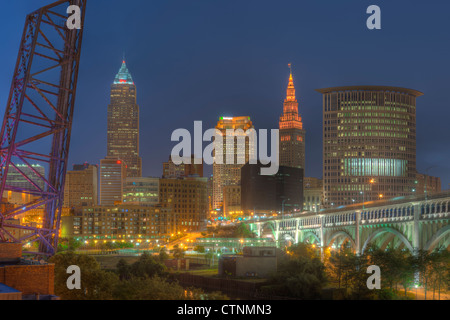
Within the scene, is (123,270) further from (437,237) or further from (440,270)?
(440,270)

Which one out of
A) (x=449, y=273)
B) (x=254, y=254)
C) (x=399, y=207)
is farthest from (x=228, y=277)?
(x=449, y=273)

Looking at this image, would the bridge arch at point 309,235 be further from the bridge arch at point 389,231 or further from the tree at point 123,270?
the tree at point 123,270

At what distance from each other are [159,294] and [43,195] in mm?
18668

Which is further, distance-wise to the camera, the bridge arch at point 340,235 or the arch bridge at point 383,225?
the bridge arch at point 340,235

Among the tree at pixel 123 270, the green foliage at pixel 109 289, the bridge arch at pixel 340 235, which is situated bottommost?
the tree at pixel 123 270

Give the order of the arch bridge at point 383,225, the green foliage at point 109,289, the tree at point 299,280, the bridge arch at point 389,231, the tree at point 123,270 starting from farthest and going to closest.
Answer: the tree at point 123,270 < the bridge arch at point 389,231 < the arch bridge at point 383,225 < the tree at point 299,280 < the green foliage at point 109,289

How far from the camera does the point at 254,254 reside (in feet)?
343

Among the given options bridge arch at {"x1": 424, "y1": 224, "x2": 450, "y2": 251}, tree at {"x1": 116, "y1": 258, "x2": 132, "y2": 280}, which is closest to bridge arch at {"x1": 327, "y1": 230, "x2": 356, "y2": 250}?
bridge arch at {"x1": 424, "y1": 224, "x2": 450, "y2": 251}

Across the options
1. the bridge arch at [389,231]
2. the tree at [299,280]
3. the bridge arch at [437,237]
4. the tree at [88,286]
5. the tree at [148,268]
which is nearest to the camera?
the tree at [88,286]

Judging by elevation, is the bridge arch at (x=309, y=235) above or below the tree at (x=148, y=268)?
above

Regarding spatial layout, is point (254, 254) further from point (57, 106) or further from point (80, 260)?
point (57, 106)

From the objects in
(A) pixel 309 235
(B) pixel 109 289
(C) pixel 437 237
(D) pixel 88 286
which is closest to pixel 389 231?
(C) pixel 437 237

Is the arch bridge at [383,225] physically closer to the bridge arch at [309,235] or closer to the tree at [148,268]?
the bridge arch at [309,235]

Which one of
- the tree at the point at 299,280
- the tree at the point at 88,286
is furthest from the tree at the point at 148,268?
the tree at the point at 88,286
